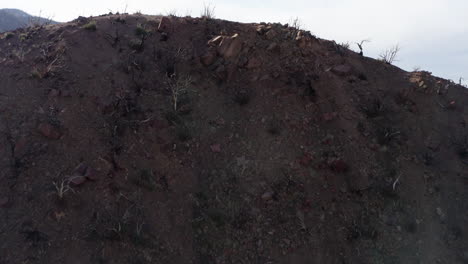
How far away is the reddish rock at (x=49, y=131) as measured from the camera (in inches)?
287

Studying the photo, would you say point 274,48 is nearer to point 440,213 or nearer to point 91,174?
point 440,213

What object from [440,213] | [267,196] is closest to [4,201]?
[267,196]

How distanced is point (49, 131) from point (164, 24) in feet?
13.5

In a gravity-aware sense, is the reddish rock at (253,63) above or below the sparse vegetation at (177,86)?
above

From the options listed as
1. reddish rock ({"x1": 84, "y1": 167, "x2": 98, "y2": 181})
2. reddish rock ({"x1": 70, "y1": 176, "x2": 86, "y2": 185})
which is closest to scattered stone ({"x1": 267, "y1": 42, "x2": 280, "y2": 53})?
reddish rock ({"x1": 84, "y1": 167, "x2": 98, "y2": 181})

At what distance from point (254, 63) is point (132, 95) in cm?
273

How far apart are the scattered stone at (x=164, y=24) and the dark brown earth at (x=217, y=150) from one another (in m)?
0.04

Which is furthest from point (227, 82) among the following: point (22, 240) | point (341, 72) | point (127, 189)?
point (22, 240)

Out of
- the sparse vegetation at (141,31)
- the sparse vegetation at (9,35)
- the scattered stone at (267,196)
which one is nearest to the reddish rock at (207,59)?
the sparse vegetation at (141,31)

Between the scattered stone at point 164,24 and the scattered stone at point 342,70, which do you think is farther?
the scattered stone at point 164,24

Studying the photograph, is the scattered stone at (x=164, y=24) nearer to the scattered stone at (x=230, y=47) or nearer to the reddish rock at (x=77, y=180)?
the scattered stone at (x=230, y=47)

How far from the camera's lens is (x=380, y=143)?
8477 millimetres

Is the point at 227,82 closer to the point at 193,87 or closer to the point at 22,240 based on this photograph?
the point at 193,87

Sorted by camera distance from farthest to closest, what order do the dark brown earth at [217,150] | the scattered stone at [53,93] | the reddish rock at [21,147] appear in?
the scattered stone at [53,93]
the reddish rock at [21,147]
the dark brown earth at [217,150]
